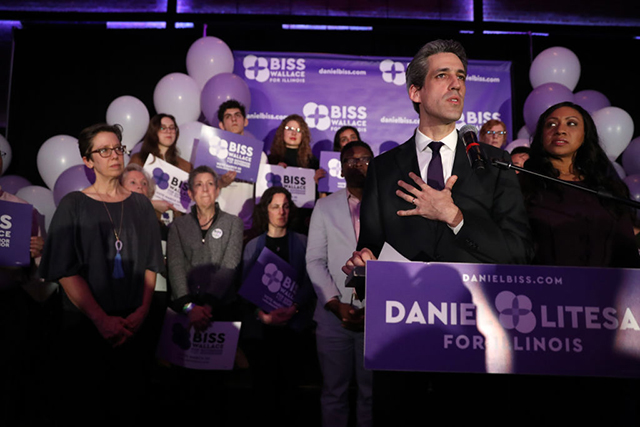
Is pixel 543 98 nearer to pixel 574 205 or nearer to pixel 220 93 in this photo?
pixel 220 93

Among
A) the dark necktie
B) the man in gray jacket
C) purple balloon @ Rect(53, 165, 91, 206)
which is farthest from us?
purple balloon @ Rect(53, 165, 91, 206)

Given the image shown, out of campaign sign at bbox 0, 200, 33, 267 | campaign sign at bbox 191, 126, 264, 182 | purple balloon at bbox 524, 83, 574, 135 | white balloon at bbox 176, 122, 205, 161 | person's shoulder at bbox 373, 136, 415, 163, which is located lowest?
campaign sign at bbox 0, 200, 33, 267

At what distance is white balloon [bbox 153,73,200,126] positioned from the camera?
559 centimetres

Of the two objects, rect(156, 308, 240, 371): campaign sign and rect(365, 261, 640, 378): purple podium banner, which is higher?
rect(365, 261, 640, 378): purple podium banner

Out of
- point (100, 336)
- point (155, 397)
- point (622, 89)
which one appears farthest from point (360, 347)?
point (622, 89)

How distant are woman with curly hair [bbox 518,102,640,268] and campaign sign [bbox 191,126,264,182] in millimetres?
2625

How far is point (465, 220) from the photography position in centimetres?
172

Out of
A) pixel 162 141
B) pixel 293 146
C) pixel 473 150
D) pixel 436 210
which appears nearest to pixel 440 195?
pixel 436 210

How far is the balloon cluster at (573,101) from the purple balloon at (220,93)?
2.72 meters

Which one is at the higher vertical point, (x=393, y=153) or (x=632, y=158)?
(x=632, y=158)

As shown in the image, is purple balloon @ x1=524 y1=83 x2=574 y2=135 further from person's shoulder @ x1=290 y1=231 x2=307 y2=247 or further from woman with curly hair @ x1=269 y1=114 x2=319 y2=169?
person's shoulder @ x1=290 y1=231 x2=307 y2=247

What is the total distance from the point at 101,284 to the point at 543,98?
172 inches

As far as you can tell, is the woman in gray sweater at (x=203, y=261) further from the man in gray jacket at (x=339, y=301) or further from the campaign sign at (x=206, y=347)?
the man in gray jacket at (x=339, y=301)

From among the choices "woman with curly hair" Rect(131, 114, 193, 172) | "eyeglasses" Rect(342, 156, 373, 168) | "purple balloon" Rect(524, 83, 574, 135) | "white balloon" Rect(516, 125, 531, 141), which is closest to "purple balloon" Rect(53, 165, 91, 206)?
"woman with curly hair" Rect(131, 114, 193, 172)
